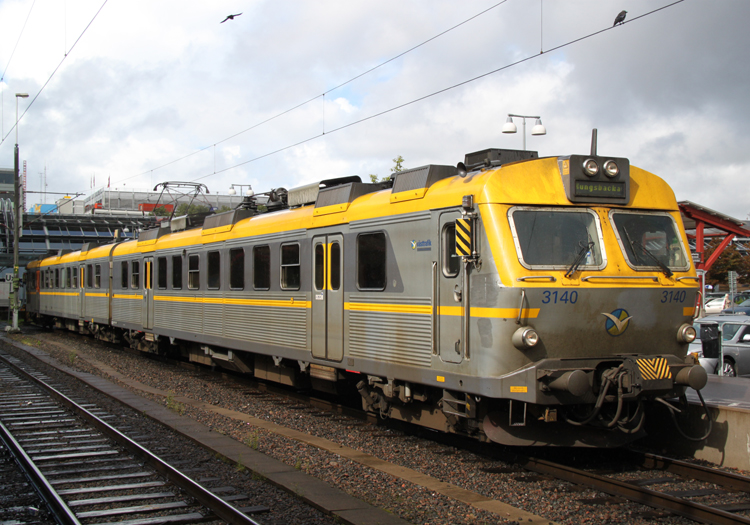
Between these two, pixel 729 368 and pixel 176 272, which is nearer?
pixel 729 368

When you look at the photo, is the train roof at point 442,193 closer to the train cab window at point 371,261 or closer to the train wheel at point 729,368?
the train cab window at point 371,261

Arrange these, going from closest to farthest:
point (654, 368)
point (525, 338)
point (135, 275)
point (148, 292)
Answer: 1. point (525, 338)
2. point (654, 368)
3. point (148, 292)
4. point (135, 275)

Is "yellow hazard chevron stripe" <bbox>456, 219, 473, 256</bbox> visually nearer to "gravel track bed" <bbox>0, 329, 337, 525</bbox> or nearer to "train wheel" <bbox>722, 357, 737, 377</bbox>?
"gravel track bed" <bbox>0, 329, 337, 525</bbox>

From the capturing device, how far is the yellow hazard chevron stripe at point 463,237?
7.38 meters

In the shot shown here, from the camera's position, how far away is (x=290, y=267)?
11.2 metres

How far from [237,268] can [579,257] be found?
294 inches

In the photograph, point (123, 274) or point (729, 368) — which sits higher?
point (123, 274)

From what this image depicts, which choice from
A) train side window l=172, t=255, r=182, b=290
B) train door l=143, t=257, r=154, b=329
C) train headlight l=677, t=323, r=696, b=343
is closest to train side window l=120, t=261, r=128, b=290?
train door l=143, t=257, r=154, b=329

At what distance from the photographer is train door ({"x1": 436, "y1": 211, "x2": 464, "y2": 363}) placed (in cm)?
760

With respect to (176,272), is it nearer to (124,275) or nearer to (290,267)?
(124,275)

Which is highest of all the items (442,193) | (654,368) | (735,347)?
(442,193)

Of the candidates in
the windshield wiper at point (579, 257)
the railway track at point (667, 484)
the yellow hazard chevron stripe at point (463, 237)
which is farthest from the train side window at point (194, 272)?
the windshield wiper at point (579, 257)

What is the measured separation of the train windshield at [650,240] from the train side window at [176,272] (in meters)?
10.8

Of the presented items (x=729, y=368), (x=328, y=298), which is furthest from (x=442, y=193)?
→ (x=729, y=368)
